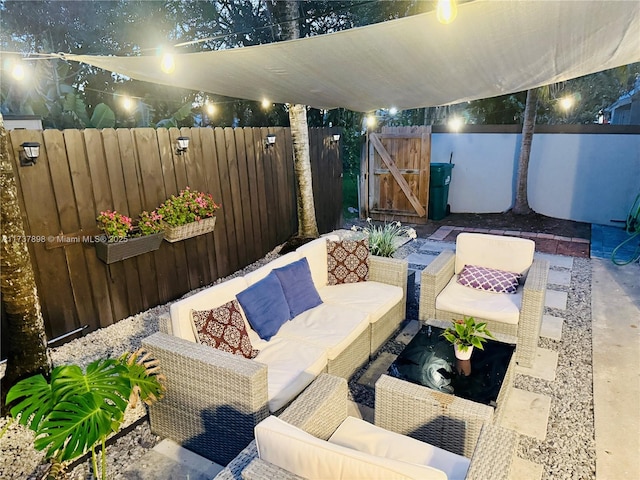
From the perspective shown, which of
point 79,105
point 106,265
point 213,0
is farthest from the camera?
point 213,0

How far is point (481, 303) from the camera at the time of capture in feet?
11.6

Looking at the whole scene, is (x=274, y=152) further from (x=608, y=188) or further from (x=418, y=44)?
(x=608, y=188)

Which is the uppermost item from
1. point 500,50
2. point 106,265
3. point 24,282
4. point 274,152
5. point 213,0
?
point 213,0

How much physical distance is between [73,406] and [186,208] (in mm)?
3060

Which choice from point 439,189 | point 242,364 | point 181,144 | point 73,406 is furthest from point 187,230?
point 439,189

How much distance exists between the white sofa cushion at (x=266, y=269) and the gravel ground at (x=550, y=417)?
1.05 metres

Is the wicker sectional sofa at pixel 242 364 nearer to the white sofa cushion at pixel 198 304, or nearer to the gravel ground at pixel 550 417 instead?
the white sofa cushion at pixel 198 304

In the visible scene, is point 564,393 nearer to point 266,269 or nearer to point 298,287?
point 298,287

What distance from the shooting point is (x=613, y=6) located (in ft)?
7.73

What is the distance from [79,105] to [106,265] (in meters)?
4.82

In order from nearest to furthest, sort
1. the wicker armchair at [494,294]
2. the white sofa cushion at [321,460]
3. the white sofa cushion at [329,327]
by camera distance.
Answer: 1. the white sofa cushion at [321,460]
2. the white sofa cushion at [329,327]
3. the wicker armchair at [494,294]

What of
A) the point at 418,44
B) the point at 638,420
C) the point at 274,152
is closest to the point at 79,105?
the point at 274,152

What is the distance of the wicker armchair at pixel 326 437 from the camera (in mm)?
1481

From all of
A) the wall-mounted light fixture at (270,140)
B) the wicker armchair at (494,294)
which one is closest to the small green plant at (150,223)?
the wall-mounted light fixture at (270,140)
